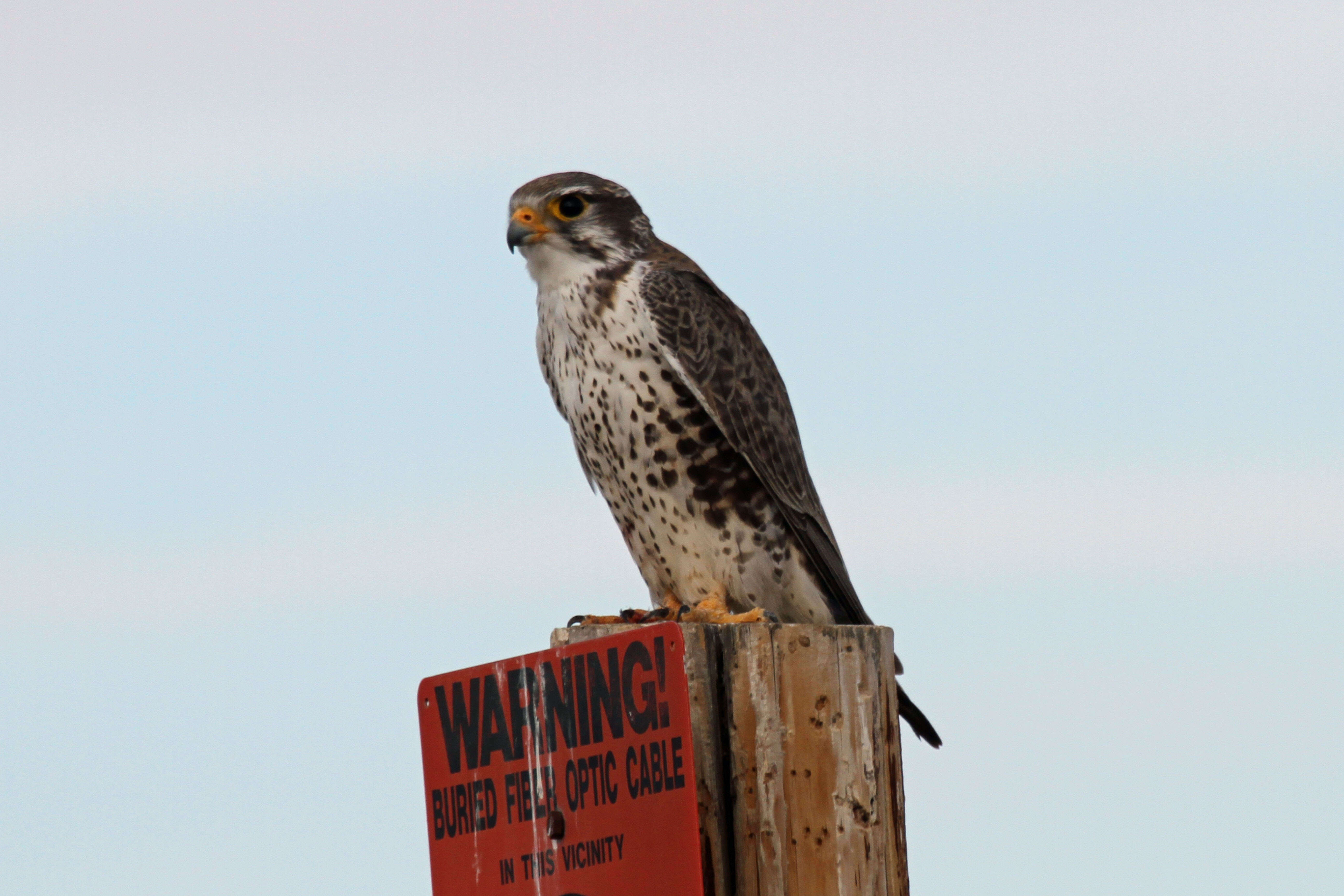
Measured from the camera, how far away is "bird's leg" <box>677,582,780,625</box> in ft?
11.9

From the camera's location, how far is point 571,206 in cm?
447

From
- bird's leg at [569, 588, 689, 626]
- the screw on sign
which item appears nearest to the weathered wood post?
the screw on sign

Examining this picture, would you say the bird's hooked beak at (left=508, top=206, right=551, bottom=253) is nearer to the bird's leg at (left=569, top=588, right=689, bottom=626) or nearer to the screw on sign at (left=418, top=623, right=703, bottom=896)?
the bird's leg at (left=569, top=588, right=689, bottom=626)

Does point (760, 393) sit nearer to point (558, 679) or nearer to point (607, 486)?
point (607, 486)

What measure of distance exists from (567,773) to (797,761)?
0.48 m

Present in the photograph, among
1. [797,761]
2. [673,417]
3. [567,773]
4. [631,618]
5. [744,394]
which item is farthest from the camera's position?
[744,394]

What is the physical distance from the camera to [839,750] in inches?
109

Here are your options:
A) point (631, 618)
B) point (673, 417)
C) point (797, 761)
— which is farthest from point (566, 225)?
point (797, 761)

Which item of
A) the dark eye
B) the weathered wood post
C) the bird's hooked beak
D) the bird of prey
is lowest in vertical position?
the weathered wood post

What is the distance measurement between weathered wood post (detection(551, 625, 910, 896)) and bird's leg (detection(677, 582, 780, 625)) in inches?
27.0

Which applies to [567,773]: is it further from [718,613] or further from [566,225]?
[566,225]

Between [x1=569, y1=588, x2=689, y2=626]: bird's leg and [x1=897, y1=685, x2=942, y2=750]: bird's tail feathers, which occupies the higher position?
[x1=569, y1=588, x2=689, y2=626]: bird's leg

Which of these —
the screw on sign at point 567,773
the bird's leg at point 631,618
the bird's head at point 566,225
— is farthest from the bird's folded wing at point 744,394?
the screw on sign at point 567,773

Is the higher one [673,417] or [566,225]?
[566,225]
